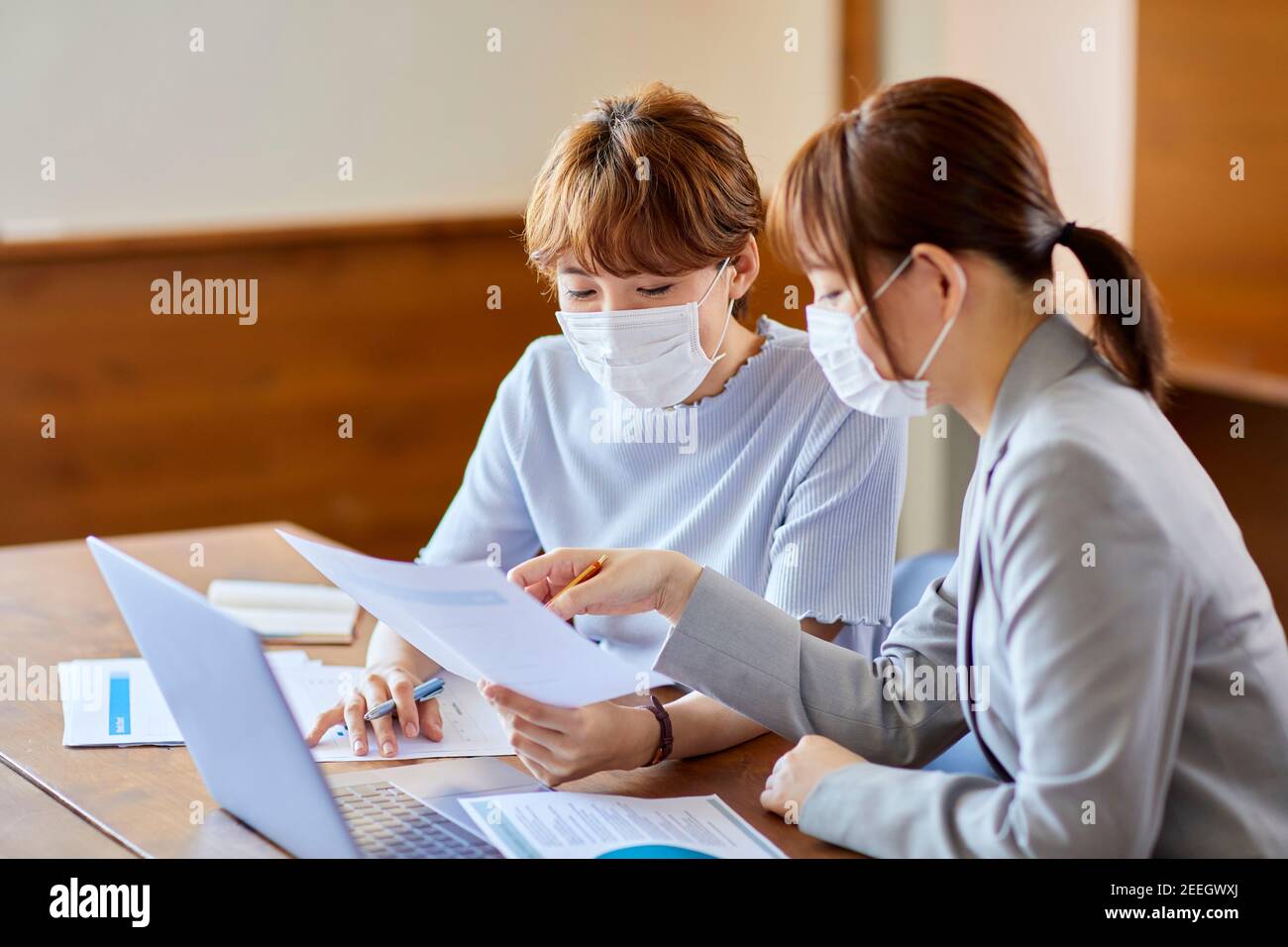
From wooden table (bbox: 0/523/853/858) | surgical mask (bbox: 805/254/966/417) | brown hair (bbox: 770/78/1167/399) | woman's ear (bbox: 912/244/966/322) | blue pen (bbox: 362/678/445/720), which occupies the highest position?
brown hair (bbox: 770/78/1167/399)

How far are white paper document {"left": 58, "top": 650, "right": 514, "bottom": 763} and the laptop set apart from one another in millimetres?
59

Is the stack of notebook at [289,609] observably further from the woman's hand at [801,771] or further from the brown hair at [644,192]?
the woman's hand at [801,771]

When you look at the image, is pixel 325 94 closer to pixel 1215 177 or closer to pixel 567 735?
pixel 1215 177

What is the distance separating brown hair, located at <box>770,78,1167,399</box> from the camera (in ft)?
3.66

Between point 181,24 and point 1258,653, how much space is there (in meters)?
2.93

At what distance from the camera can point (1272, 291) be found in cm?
348

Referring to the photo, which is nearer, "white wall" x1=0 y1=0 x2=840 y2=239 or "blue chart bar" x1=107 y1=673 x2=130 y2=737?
"blue chart bar" x1=107 y1=673 x2=130 y2=737

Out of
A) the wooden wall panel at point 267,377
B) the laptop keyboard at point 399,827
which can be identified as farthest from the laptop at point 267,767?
the wooden wall panel at point 267,377

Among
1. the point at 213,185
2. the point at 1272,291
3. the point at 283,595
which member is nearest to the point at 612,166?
the point at 283,595

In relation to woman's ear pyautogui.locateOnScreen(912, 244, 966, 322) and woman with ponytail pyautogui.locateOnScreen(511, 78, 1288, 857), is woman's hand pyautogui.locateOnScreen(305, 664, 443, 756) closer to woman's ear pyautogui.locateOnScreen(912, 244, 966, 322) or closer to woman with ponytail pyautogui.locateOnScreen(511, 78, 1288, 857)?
woman with ponytail pyautogui.locateOnScreen(511, 78, 1288, 857)

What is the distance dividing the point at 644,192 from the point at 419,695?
0.58 m

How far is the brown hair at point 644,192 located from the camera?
1.55 m

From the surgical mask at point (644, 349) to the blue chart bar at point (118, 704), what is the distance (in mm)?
621

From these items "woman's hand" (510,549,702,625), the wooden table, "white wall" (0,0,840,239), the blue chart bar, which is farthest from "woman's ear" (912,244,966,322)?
"white wall" (0,0,840,239)
